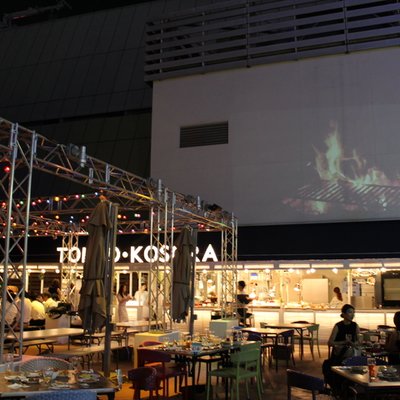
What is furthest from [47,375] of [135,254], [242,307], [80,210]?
[135,254]

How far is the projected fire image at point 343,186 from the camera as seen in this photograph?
1623 centimetres

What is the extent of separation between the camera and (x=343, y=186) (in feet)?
54.5

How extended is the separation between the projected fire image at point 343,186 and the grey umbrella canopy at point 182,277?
6606mm

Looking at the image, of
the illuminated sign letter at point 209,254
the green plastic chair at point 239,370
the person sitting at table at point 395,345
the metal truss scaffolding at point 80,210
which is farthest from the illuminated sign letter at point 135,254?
the person sitting at table at point 395,345

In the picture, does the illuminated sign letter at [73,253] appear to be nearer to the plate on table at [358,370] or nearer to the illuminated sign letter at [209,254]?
the illuminated sign letter at [209,254]

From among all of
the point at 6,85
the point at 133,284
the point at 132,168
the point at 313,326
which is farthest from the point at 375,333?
the point at 6,85

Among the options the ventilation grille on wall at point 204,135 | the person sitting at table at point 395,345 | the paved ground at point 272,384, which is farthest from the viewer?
the ventilation grille on wall at point 204,135

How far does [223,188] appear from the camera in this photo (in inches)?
711

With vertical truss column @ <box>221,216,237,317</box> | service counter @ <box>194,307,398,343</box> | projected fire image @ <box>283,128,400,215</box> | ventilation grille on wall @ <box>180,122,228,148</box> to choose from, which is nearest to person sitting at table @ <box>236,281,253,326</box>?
vertical truss column @ <box>221,216,237,317</box>

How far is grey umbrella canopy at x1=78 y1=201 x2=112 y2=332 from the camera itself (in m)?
7.86

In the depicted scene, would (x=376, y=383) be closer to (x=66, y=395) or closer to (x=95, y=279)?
(x=66, y=395)

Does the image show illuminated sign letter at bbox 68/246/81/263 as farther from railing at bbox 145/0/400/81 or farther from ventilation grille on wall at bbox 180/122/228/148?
railing at bbox 145/0/400/81

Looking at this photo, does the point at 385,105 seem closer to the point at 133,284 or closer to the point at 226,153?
the point at 226,153

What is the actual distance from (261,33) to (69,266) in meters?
10.4
